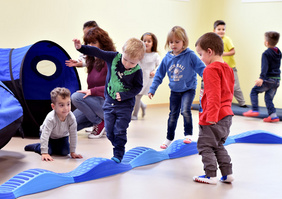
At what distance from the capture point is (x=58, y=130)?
3361mm

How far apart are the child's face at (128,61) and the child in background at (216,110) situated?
477mm

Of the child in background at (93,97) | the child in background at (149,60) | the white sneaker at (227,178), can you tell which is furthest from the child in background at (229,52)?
the white sneaker at (227,178)

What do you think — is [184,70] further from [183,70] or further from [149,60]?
[149,60]

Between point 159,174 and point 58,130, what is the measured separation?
97 centimetres

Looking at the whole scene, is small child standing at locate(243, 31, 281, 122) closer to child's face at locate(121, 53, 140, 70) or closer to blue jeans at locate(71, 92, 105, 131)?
blue jeans at locate(71, 92, 105, 131)

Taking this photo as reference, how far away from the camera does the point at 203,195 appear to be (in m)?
2.54

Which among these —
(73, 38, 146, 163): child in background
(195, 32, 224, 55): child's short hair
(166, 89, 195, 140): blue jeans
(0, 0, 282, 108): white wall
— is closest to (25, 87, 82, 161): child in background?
(73, 38, 146, 163): child in background

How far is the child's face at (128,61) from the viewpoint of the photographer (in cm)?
289

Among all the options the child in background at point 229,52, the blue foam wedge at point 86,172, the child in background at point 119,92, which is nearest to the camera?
the blue foam wedge at point 86,172

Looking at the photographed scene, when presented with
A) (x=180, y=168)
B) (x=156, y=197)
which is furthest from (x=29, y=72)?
(x=156, y=197)

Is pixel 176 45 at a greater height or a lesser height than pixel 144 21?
lesser

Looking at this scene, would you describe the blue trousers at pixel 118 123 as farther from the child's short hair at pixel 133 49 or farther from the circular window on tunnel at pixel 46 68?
the circular window on tunnel at pixel 46 68

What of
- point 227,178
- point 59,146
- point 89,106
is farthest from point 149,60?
point 227,178

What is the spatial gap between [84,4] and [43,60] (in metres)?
1.76
